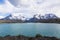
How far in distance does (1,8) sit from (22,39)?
3.32 feet

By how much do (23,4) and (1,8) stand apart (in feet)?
1.98

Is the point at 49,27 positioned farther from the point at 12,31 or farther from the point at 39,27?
the point at 12,31

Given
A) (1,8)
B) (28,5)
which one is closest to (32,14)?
(28,5)

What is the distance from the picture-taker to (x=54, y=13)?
4.51 meters

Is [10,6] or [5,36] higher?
[10,6]

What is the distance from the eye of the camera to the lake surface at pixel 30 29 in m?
4.49

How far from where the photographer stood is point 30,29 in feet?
14.7

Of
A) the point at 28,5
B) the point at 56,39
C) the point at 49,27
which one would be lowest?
the point at 56,39

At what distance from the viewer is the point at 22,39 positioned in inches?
178

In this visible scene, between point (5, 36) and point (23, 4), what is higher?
point (23, 4)

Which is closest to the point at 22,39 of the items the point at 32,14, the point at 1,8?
the point at 32,14

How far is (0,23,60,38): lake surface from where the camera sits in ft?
14.7

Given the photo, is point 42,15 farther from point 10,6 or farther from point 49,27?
point 10,6

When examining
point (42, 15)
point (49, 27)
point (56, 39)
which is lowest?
point (56, 39)
